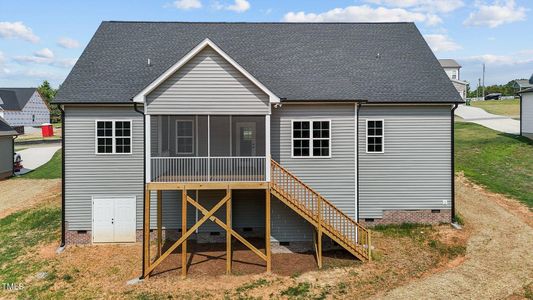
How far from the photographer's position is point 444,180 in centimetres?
1681

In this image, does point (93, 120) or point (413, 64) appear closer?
point (93, 120)

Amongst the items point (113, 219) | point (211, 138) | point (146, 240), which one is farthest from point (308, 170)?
point (113, 219)

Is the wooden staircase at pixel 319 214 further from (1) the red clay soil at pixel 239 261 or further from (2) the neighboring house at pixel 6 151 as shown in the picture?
(2) the neighboring house at pixel 6 151

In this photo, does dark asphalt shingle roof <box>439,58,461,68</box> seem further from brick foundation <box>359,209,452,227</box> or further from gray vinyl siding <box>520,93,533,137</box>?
brick foundation <box>359,209,452,227</box>

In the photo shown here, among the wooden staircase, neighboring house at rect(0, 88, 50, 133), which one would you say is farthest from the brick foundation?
neighboring house at rect(0, 88, 50, 133)

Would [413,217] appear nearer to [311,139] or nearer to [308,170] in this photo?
[308,170]

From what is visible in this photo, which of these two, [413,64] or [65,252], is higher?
[413,64]

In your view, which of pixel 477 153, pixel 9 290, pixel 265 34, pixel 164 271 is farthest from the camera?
pixel 477 153

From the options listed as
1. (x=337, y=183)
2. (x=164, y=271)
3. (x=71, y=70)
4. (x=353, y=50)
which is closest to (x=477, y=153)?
(x=353, y=50)

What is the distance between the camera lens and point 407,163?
16.7 metres

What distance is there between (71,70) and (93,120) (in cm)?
326

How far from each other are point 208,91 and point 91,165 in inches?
261

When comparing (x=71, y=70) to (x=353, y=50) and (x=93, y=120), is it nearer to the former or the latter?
(x=93, y=120)

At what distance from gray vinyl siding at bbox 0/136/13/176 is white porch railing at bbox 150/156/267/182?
73.9 ft
